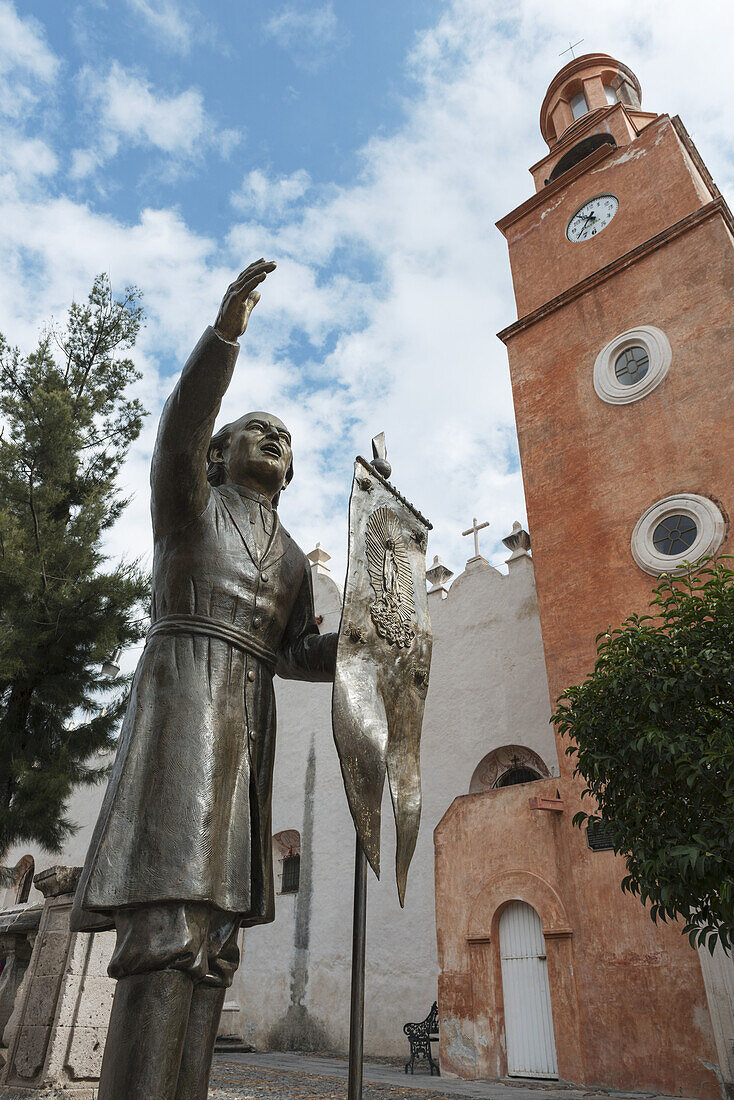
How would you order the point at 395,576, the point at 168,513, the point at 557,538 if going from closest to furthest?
1. the point at 168,513
2. the point at 395,576
3. the point at 557,538

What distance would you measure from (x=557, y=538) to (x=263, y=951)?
10108mm

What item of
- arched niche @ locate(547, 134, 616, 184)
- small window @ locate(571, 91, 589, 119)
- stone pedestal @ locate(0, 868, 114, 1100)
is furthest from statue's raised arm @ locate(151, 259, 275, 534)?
small window @ locate(571, 91, 589, 119)

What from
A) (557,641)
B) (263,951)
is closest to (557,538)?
(557,641)

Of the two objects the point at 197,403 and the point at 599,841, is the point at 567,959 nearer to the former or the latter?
the point at 599,841

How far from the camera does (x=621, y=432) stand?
1141 centimetres

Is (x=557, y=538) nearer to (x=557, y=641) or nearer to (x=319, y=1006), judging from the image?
(x=557, y=641)

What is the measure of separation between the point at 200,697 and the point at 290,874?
14.8m

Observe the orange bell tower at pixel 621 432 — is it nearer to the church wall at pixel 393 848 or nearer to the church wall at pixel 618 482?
the church wall at pixel 618 482

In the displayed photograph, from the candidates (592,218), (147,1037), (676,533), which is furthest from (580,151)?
(147,1037)

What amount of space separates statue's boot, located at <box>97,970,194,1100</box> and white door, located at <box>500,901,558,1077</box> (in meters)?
8.61

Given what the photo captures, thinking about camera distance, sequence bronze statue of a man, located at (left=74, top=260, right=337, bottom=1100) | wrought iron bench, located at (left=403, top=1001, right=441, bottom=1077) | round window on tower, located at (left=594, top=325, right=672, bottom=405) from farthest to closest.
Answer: round window on tower, located at (left=594, top=325, right=672, bottom=405)
wrought iron bench, located at (left=403, top=1001, right=441, bottom=1077)
bronze statue of a man, located at (left=74, top=260, right=337, bottom=1100)

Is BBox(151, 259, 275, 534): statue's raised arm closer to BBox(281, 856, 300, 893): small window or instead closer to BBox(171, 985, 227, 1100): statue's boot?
BBox(171, 985, 227, 1100): statue's boot

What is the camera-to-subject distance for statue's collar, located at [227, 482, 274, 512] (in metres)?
2.75

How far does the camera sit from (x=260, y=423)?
2844 mm
